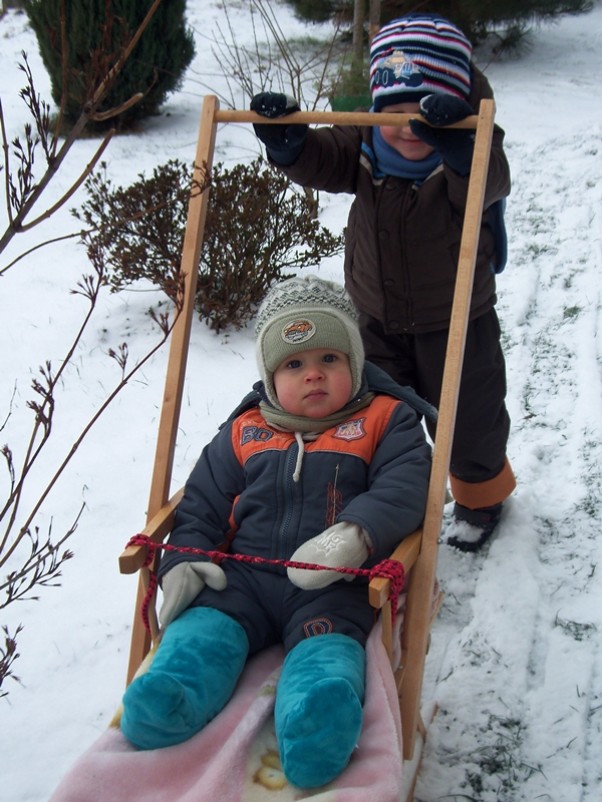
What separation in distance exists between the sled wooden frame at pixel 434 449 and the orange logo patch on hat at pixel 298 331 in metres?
0.29

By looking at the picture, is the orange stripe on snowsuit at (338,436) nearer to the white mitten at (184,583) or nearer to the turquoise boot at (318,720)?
the white mitten at (184,583)

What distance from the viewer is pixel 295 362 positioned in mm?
2354

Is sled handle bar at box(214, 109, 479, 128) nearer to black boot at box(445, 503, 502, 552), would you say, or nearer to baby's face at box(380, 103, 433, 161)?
baby's face at box(380, 103, 433, 161)

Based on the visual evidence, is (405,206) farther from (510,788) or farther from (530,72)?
(530,72)

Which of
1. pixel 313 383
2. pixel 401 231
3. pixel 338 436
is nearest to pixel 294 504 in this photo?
pixel 338 436

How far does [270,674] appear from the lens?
206 cm

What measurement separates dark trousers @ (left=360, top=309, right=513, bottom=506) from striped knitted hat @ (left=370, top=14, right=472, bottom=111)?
0.76 metres

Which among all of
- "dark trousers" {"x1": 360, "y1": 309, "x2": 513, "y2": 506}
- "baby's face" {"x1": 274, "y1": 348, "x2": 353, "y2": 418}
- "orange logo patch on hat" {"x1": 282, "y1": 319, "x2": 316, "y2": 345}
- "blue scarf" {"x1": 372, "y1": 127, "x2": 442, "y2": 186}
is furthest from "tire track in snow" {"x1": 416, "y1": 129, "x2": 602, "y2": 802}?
"blue scarf" {"x1": 372, "y1": 127, "x2": 442, "y2": 186}

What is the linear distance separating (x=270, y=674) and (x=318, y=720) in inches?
14.4

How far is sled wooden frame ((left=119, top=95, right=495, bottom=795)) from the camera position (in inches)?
81.4

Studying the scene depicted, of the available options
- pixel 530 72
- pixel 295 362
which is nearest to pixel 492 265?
pixel 295 362

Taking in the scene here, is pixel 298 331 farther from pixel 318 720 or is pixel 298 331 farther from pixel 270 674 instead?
pixel 318 720

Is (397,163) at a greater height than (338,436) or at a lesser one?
greater

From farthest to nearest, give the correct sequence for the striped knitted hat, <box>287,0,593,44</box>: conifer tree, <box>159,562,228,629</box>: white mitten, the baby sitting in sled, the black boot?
<box>287,0,593,44</box>: conifer tree, the black boot, the striped knitted hat, <box>159,562,228,629</box>: white mitten, the baby sitting in sled
